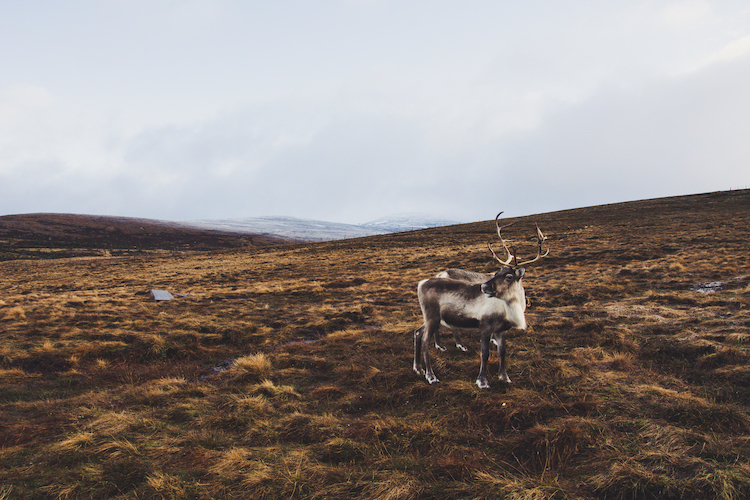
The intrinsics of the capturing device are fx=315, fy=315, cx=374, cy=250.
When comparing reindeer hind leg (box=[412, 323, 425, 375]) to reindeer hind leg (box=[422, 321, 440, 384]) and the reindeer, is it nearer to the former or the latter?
the reindeer

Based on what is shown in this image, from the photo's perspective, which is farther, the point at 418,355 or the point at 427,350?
the point at 418,355

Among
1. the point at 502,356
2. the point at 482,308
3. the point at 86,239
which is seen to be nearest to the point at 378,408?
the point at 502,356

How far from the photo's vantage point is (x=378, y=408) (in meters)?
5.56

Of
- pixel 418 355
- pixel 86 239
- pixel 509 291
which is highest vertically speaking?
pixel 86 239

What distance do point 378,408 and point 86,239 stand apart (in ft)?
420

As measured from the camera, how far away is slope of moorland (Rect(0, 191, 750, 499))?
3590 millimetres

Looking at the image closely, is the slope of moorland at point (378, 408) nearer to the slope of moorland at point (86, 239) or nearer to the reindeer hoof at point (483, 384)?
the reindeer hoof at point (483, 384)

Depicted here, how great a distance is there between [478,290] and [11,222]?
551ft

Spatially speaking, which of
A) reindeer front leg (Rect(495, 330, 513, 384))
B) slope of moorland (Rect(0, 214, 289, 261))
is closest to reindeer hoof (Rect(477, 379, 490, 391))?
reindeer front leg (Rect(495, 330, 513, 384))

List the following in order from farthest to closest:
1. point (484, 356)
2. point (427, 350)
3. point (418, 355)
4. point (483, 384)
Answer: point (418, 355) < point (427, 350) < point (484, 356) < point (483, 384)

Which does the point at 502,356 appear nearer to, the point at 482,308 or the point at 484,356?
the point at 484,356

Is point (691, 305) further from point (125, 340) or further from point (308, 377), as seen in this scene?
point (125, 340)

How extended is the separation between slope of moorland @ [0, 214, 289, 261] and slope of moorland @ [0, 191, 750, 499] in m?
84.5

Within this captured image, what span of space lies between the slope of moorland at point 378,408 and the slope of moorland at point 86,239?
84.5 metres
